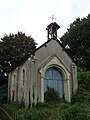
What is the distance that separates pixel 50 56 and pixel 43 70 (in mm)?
2095

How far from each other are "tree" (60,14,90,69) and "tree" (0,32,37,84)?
7.70m

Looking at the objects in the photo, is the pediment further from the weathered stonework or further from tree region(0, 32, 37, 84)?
tree region(0, 32, 37, 84)

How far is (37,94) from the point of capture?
26688mm

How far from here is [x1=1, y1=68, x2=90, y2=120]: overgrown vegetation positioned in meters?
19.8

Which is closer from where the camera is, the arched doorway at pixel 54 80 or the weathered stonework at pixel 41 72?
the weathered stonework at pixel 41 72

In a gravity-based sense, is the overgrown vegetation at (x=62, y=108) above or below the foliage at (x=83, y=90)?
below

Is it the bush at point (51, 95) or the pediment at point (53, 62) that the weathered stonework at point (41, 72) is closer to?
the pediment at point (53, 62)

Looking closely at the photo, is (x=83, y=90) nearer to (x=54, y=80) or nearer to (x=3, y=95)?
(x=54, y=80)

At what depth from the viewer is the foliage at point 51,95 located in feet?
88.9

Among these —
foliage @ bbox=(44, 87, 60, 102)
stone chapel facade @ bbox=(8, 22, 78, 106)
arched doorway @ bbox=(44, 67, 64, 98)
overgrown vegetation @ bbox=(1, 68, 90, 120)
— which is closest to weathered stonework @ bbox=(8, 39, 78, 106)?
stone chapel facade @ bbox=(8, 22, 78, 106)

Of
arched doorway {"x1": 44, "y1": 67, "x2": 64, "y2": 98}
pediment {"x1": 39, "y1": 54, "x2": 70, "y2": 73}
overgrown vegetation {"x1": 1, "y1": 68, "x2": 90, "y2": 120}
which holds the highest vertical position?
pediment {"x1": 39, "y1": 54, "x2": 70, "y2": 73}

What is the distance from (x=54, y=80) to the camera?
94.4 feet

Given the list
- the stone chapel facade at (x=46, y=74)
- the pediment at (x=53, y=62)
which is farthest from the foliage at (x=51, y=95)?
the pediment at (x=53, y=62)

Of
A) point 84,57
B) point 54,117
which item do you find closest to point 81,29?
point 84,57
